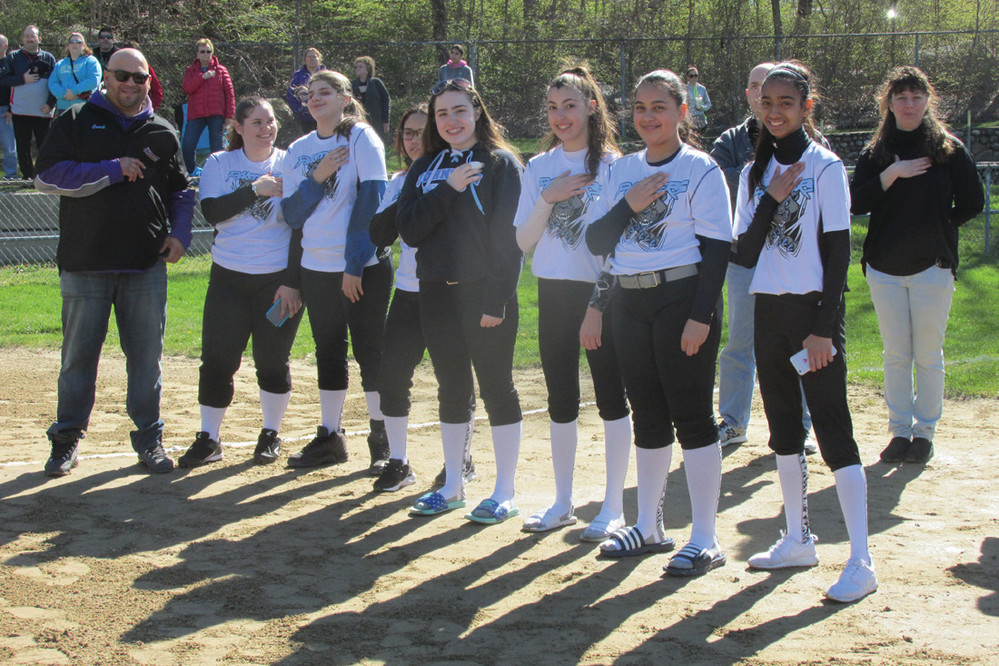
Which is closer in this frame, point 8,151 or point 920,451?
point 920,451

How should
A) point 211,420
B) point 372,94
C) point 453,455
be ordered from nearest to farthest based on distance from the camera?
point 453,455 → point 211,420 → point 372,94

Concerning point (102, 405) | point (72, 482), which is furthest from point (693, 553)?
point (102, 405)

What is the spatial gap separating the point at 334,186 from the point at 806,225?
2813mm

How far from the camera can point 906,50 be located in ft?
68.4

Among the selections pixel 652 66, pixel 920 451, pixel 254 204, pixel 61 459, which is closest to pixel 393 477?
pixel 254 204

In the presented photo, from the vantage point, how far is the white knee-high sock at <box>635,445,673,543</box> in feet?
15.5

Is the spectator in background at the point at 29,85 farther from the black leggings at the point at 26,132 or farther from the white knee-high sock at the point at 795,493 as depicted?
the white knee-high sock at the point at 795,493

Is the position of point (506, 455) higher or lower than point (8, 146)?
lower

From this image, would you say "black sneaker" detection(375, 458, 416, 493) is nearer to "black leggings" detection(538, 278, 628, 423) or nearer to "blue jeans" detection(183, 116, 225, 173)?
"black leggings" detection(538, 278, 628, 423)

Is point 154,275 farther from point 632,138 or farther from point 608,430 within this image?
point 632,138

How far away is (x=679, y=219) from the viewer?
4.36 m

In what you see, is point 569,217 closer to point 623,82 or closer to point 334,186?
point 334,186

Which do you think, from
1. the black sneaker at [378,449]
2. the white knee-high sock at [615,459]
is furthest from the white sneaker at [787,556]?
the black sneaker at [378,449]

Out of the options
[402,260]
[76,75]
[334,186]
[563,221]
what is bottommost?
[402,260]
